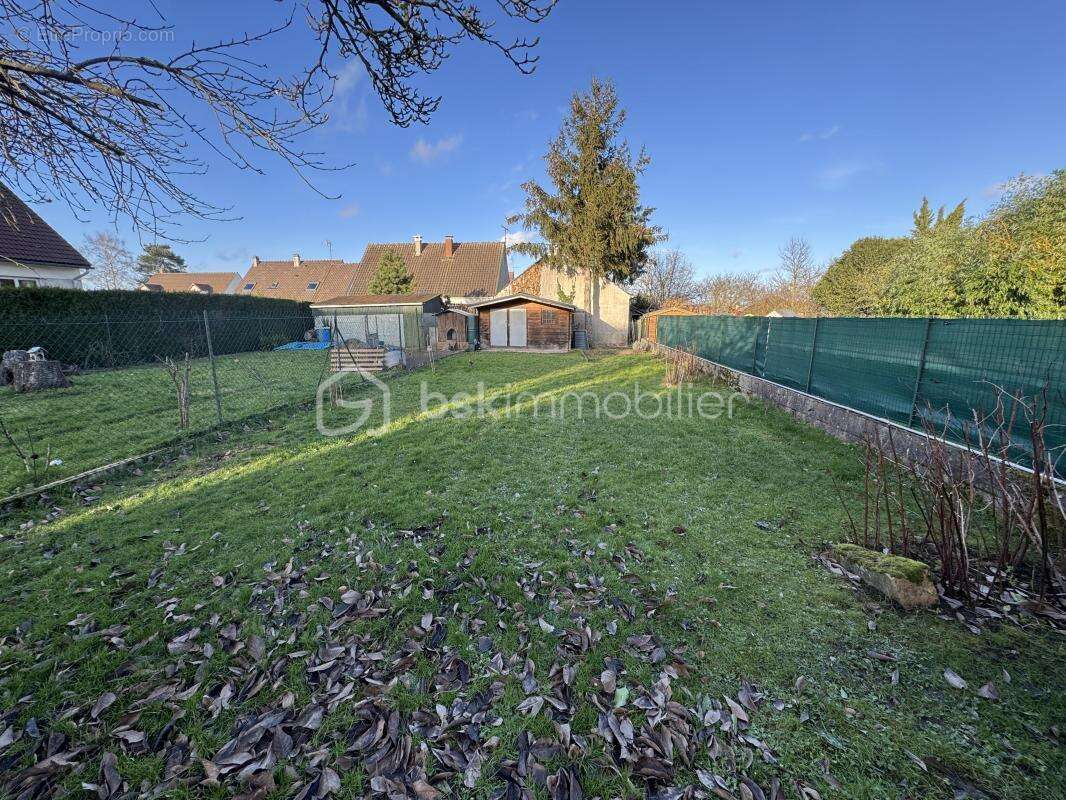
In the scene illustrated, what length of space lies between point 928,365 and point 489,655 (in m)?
6.32

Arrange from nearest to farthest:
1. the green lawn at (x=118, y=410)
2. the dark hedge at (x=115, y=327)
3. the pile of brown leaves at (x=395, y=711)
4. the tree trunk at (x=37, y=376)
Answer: the pile of brown leaves at (x=395, y=711), the green lawn at (x=118, y=410), the tree trunk at (x=37, y=376), the dark hedge at (x=115, y=327)

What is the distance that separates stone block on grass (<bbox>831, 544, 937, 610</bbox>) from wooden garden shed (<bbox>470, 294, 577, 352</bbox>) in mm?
19586

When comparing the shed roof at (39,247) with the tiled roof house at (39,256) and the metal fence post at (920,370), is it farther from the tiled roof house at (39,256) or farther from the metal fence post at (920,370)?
the metal fence post at (920,370)

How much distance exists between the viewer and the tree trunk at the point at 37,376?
9.10 meters

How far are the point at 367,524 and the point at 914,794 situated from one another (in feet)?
12.6

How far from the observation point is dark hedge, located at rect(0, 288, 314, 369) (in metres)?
12.0

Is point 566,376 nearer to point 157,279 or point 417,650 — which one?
point 417,650

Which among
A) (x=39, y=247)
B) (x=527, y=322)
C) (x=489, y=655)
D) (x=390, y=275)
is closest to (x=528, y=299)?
(x=527, y=322)

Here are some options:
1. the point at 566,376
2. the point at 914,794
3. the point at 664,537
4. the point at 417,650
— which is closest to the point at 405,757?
the point at 417,650

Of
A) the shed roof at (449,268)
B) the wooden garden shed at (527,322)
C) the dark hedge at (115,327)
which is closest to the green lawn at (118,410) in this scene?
the dark hedge at (115,327)

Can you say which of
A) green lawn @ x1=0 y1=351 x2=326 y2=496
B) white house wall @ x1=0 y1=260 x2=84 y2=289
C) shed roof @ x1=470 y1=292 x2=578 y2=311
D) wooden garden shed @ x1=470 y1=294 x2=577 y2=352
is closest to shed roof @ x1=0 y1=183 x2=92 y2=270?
white house wall @ x1=0 y1=260 x2=84 y2=289

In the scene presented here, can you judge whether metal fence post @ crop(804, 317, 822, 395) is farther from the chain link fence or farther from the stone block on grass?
the chain link fence

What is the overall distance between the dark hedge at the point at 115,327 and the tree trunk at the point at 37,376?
96cm

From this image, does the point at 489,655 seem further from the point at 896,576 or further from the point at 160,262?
the point at 160,262
